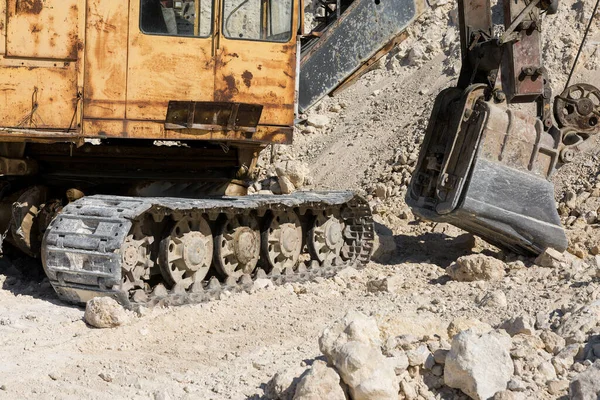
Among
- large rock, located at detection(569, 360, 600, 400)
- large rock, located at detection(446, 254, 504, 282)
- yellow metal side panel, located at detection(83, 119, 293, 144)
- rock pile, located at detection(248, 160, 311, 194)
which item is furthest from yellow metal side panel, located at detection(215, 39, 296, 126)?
rock pile, located at detection(248, 160, 311, 194)

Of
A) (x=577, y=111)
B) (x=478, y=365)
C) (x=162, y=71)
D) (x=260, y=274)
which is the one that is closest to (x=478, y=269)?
(x=260, y=274)

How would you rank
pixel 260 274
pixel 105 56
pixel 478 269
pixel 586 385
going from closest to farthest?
pixel 586 385
pixel 105 56
pixel 478 269
pixel 260 274

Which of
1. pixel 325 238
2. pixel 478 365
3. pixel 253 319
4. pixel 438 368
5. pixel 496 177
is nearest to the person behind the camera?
pixel 478 365

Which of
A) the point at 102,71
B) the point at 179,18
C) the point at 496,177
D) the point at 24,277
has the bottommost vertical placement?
the point at 24,277

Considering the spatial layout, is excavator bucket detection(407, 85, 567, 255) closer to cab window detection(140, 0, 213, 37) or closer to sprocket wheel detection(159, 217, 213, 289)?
sprocket wheel detection(159, 217, 213, 289)

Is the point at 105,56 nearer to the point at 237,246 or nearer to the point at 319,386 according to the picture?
the point at 237,246

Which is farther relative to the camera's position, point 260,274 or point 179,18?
point 260,274

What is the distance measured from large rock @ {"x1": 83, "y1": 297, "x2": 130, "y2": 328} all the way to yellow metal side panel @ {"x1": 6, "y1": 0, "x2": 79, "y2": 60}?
7.01 ft

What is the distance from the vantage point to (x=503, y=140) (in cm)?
1052

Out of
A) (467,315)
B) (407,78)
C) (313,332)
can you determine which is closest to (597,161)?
(407,78)

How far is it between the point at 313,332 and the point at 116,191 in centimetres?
310

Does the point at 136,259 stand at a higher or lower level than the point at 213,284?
higher

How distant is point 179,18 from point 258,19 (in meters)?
0.72

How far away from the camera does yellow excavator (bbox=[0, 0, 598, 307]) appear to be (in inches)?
358
